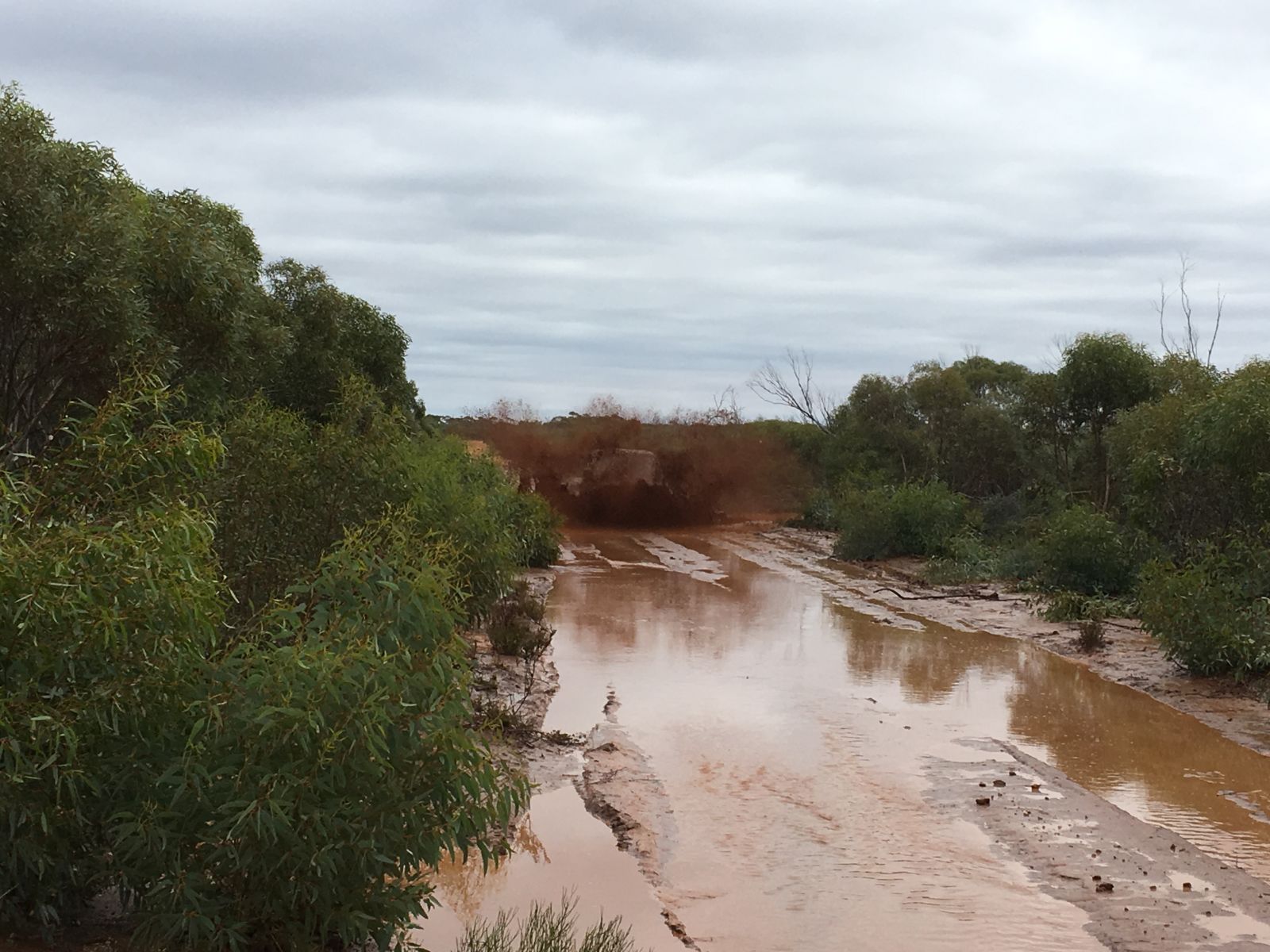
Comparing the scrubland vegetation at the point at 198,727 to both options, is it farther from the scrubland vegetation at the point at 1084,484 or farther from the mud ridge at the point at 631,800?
the scrubland vegetation at the point at 1084,484

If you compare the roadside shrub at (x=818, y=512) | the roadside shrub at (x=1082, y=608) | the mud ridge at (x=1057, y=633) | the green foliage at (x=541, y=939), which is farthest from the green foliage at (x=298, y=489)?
the roadside shrub at (x=818, y=512)

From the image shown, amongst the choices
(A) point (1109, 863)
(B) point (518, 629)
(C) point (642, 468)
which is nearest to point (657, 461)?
(C) point (642, 468)

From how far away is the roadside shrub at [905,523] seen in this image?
28625mm

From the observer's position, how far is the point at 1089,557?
20875 mm

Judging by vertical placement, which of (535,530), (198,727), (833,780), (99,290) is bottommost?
(833,780)

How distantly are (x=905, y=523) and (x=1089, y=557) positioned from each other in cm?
866

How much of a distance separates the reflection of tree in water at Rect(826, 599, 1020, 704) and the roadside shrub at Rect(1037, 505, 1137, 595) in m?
3.45

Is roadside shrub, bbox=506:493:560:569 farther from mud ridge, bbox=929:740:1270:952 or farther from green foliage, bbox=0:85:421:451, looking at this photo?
mud ridge, bbox=929:740:1270:952

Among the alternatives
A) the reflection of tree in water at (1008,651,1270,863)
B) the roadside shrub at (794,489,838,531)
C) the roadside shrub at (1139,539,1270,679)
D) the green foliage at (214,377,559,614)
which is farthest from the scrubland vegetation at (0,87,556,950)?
the roadside shrub at (794,489,838,531)

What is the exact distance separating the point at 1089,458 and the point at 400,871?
27848 millimetres

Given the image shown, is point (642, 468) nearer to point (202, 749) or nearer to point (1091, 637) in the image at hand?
point (1091, 637)

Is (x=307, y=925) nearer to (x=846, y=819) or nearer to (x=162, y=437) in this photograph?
(x=162, y=437)

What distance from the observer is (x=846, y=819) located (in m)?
9.03

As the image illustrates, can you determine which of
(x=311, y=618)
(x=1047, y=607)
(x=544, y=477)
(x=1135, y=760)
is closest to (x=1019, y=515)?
(x=1047, y=607)
